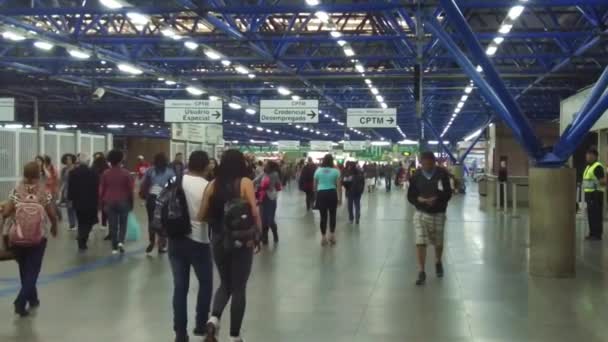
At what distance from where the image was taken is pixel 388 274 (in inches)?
401

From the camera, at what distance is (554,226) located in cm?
1000

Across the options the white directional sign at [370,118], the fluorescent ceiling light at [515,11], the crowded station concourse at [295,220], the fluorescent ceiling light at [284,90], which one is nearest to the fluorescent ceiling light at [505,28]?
the crowded station concourse at [295,220]

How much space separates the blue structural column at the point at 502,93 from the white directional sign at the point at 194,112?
15.1 m

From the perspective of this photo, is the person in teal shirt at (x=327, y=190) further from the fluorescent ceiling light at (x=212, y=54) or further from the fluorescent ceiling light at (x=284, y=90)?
the fluorescent ceiling light at (x=284, y=90)

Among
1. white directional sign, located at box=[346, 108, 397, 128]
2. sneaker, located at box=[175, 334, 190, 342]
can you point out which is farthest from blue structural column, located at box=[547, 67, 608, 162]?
white directional sign, located at box=[346, 108, 397, 128]

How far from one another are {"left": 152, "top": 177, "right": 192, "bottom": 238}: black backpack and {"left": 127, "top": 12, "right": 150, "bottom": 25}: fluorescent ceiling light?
11.7 meters

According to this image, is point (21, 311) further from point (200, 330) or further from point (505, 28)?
point (505, 28)

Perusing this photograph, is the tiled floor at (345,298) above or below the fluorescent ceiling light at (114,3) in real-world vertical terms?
below

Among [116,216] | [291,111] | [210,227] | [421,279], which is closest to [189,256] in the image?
[210,227]

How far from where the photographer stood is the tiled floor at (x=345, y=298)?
679 cm

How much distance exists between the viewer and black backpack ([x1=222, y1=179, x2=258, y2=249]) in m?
5.97

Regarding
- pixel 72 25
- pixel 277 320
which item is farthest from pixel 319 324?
pixel 72 25

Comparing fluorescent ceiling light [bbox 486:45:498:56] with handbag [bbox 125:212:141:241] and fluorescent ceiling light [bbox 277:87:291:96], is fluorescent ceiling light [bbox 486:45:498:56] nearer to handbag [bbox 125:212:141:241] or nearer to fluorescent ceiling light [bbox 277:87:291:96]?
fluorescent ceiling light [bbox 277:87:291:96]

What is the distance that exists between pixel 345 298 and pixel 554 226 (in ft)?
11.1
